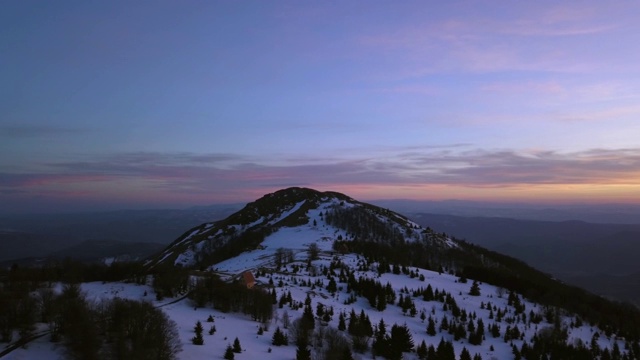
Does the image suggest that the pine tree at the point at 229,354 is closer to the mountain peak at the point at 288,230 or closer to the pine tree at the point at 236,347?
the pine tree at the point at 236,347

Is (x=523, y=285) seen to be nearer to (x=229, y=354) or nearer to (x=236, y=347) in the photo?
(x=236, y=347)

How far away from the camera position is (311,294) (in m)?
55.3

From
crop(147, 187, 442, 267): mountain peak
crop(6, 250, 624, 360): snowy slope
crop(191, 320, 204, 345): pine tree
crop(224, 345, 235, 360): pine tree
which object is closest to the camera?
crop(224, 345, 235, 360): pine tree

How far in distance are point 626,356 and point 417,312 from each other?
24.0m

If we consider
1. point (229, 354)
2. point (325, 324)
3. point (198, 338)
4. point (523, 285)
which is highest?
point (198, 338)

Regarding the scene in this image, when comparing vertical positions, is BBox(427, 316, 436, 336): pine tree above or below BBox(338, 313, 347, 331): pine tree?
below

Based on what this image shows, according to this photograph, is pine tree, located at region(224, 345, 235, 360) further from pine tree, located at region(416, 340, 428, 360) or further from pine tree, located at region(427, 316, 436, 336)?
pine tree, located at region(427, 316, 436, 336)

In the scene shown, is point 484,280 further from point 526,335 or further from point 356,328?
point 356,328

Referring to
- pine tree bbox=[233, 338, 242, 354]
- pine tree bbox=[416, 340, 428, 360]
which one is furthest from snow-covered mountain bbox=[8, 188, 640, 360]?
pine tree bbox=[233, 338, 242, 354]

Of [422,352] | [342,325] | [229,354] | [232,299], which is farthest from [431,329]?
[229,354]

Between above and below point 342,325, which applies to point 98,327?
above

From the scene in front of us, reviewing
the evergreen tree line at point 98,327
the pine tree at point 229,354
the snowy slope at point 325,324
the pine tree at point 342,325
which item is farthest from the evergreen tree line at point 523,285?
the evergreen tree line at point 98,327

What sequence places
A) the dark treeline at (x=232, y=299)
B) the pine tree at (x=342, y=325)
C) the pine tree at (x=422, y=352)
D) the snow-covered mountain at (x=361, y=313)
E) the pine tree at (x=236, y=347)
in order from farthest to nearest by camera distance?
the pine tree at (x=342, y=325), the dark treeline at (x=232, y=299), the pine tree at (x=422, y=352), the snow-covered mountain at (x=361, y=313), the pine tree at (x=236, y=347)

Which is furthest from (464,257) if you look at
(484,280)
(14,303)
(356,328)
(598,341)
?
(14,303)
